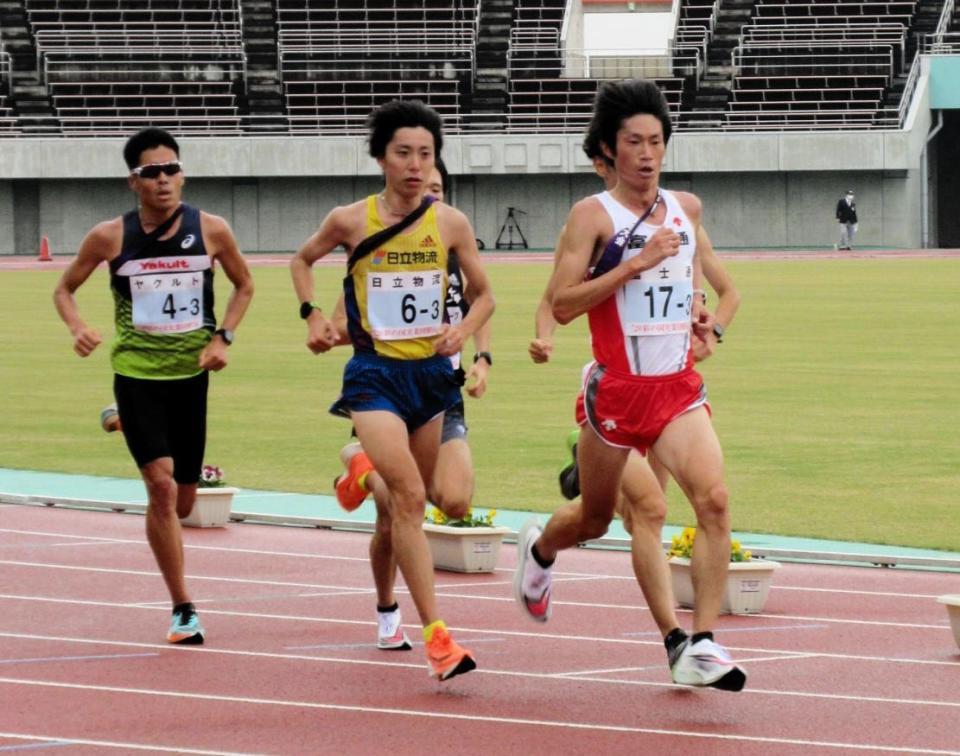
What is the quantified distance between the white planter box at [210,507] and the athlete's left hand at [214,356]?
3.31 metres

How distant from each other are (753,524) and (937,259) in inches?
1537

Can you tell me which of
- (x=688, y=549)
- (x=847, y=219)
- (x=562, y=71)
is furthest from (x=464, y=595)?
(x=562, y=71)

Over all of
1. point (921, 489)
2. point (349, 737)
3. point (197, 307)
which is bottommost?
point (921, 489)

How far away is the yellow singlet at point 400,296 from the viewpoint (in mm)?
7555

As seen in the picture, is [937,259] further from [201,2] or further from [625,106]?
[625,106]

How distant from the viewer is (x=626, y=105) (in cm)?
719

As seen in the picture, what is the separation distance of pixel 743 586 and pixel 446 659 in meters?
2.15

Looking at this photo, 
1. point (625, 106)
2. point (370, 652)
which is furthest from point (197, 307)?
point (625, 106)

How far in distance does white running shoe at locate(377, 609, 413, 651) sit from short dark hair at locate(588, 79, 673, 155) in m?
2.02

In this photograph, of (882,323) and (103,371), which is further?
(882,323)

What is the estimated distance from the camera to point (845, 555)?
1008 cm

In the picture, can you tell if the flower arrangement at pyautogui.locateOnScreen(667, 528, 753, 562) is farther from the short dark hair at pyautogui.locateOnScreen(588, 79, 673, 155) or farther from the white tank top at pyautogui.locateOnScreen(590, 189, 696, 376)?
the short dark hair at pyautogui.locateOnScreen(588, 79, 673, 155)

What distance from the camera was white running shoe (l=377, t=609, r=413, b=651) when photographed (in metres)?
7.82

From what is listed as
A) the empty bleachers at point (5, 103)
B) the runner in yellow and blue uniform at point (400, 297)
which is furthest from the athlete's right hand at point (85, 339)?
the empty bleachers at point (5, 103)
